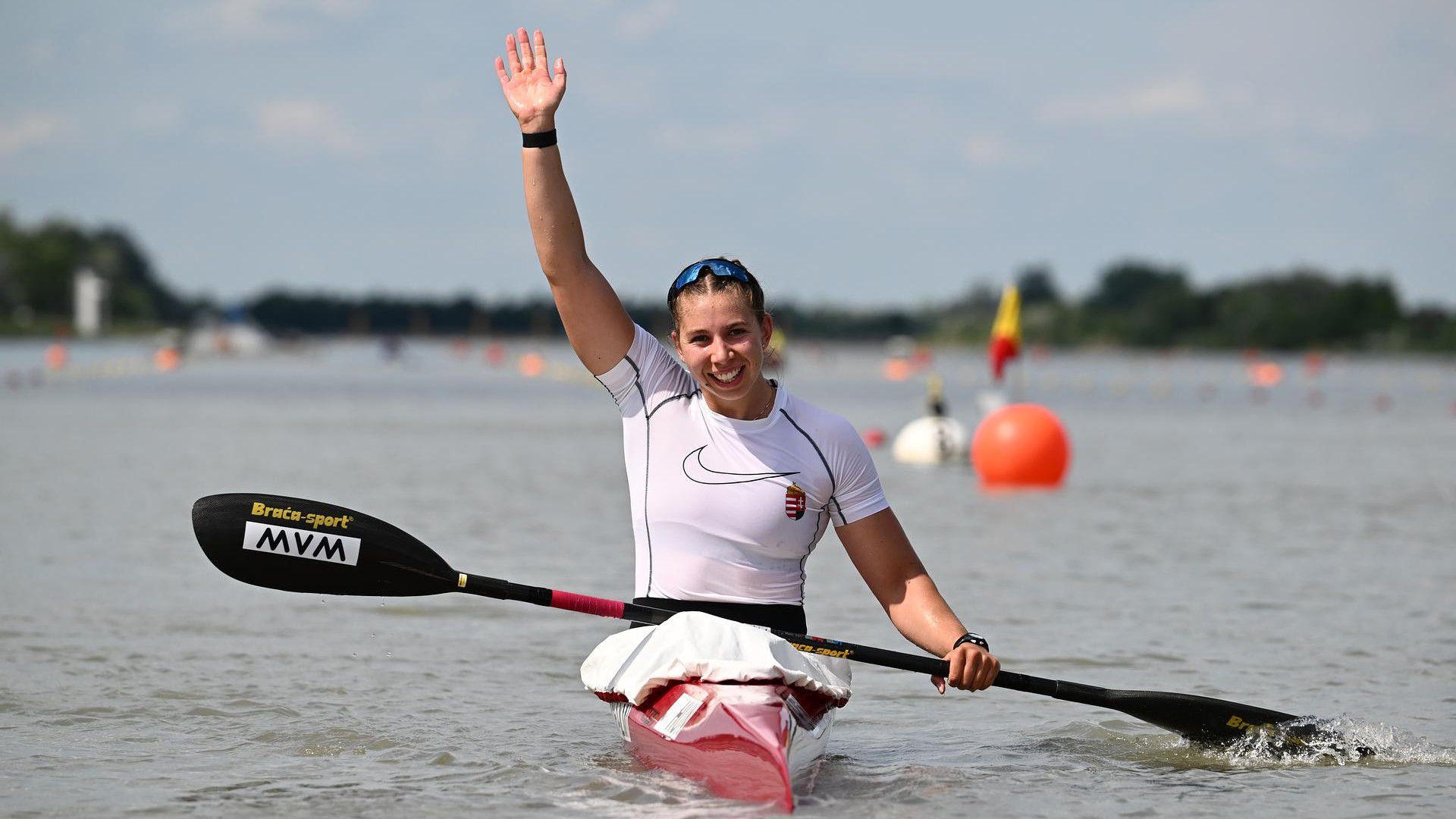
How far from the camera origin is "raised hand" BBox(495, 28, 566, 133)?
550cm

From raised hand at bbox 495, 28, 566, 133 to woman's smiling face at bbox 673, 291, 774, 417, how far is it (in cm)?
71

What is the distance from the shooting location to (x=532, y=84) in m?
5.54

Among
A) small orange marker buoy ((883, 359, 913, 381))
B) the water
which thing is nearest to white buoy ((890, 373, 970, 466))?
the water

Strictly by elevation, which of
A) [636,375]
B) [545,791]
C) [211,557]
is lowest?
[545,791]

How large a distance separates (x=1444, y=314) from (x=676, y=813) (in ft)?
386

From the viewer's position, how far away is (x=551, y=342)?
148m

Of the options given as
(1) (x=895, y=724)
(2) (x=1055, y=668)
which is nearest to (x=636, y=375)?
(1) (x=895, y=724)

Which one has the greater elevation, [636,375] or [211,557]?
[636,375]

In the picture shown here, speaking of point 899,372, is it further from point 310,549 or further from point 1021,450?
point 310,549

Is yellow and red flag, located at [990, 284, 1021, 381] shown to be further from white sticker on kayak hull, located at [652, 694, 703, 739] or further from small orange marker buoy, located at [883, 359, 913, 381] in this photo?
small orange marker buoy, located at [883, 359, 913, 381]

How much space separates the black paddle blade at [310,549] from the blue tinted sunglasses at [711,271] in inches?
54.8

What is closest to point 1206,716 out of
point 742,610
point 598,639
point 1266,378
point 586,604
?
point 742,610

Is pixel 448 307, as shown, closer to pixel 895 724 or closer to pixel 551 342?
pixel 551 342

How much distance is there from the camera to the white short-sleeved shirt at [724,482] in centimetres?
577
